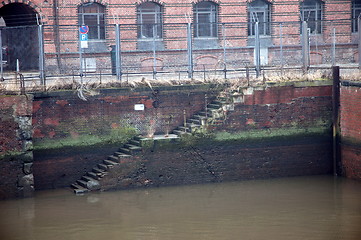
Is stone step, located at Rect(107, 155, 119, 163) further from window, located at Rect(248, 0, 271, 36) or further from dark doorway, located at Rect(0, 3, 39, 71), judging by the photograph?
window, located at Rect(248, 0, 271, 36)

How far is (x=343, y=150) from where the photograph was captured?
21.1m

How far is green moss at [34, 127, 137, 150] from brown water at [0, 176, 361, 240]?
135cm

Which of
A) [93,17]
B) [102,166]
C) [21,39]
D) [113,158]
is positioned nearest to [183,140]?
[113,158]

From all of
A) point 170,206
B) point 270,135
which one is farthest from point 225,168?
point 170,206

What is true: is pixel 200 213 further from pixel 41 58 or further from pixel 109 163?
pixel 41 58

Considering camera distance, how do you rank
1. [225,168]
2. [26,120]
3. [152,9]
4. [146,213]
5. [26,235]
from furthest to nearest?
[152,9]
[225,168]
[26,120]
[146,213]
[26,235]

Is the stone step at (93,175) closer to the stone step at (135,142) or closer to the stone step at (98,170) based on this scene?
the stone step at (98,170)

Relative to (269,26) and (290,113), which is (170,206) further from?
(269,26)

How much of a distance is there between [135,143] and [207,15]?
11.5 metres

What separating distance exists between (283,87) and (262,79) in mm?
764

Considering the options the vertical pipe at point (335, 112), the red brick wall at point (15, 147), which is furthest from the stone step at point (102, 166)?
the vertical pipe at point (335, 112)

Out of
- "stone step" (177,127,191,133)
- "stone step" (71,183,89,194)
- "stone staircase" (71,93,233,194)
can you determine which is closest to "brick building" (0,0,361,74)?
"stone staircase" (71,93,233,194)

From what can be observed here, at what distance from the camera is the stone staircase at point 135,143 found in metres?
19.8

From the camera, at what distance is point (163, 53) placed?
29.4 m
